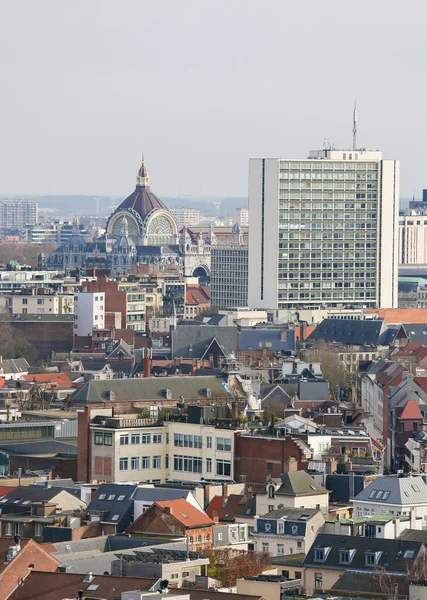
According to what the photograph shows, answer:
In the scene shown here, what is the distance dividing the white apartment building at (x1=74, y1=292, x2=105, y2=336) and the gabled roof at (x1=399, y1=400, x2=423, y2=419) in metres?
73.0

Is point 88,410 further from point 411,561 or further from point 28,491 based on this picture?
point 411,561

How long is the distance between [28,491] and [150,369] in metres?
67.6

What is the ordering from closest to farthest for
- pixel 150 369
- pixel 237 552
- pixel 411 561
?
pixel 411 561 < pixel 237 552 < pixel 150 369

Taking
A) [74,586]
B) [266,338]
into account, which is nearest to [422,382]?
[266,338]

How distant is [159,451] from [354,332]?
297ft

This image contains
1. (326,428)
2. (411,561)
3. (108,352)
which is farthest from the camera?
(108,352)

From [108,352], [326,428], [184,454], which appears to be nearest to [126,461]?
[184,454]

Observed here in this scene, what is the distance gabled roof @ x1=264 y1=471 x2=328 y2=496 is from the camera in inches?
2968

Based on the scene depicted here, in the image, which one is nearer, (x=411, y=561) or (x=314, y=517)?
(x=411, y=561)

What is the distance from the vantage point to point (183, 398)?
100312mm

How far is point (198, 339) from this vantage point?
154m

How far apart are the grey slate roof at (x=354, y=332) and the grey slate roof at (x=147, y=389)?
71112 millimetres

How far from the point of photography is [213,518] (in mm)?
73312

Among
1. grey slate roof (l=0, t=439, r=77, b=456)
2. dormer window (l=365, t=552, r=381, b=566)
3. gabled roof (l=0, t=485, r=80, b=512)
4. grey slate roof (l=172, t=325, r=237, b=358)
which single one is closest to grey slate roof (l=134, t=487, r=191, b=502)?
gabled roof (l=0, t=485, r=80, b=512)
